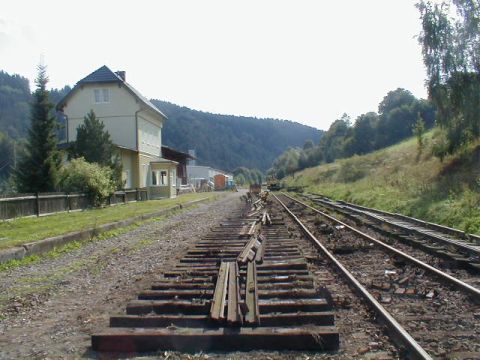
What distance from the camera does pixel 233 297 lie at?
548 cm

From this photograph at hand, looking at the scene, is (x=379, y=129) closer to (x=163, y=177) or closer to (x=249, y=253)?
(x=163, y=177)

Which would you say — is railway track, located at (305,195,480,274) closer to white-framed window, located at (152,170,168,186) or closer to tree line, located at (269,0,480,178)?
tree line, located at (269,0,480,178)

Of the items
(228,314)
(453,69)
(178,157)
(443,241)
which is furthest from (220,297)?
(178,157)

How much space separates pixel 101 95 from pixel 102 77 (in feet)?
4.94

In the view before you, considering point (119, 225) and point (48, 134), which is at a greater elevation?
point (48, 134)

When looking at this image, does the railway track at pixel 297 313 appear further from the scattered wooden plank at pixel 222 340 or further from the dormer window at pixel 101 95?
the dormer window at pixel 101 95

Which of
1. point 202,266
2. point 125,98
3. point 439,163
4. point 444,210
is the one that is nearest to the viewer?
point 202,266

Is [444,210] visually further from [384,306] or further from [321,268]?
[384,306]

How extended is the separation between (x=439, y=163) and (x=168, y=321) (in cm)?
2809

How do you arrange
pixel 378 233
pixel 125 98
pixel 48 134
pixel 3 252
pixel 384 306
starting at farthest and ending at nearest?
pixel 125 98 < pixel 48 134 < pixel 378 233 < pixel 3 252 < pixel 384 306

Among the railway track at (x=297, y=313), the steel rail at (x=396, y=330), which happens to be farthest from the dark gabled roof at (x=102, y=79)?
the steel rail at (x=396, y=330)

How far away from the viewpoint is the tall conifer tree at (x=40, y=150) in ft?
79.7

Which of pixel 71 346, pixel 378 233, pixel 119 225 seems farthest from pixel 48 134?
pixel 71 346

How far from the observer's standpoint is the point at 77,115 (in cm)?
4097
